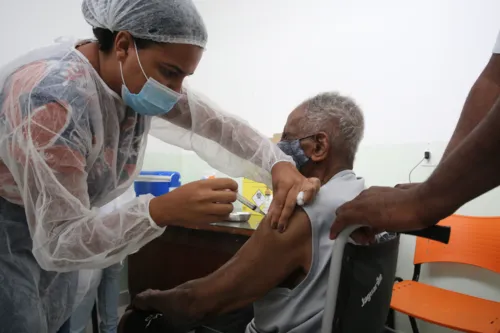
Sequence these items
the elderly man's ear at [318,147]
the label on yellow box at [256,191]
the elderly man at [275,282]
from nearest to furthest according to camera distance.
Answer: the elderly man at [275,282] < the elderly man's ear at [318,147] < the label on yellow box at [256,191]

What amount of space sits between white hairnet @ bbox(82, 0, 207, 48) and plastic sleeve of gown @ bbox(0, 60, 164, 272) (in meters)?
0.24

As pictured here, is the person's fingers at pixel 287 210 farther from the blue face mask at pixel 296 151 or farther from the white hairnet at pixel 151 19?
the white hairnet at pixel 151 19

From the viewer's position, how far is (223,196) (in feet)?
2.78

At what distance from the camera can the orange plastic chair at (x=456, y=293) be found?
4.98 feet

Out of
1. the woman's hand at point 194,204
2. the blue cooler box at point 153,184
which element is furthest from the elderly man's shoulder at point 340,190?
the blue cooler box at point 153,184

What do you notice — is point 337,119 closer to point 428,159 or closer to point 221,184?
point 221,184

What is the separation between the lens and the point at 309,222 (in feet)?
2.95

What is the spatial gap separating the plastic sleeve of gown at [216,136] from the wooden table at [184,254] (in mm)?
614

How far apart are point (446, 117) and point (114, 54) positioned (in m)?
1.86

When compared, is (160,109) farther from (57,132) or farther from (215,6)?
(215,6)

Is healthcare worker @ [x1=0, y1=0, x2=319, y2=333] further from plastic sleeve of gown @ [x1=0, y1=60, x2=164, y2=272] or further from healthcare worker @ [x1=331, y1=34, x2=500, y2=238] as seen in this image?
healthcare worker @ [x1=331, y1=34, x2=500, y2=238]

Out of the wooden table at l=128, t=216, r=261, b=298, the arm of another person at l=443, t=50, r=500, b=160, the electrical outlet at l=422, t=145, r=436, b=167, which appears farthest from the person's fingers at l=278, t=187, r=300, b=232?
the electrical outlet at l=422, t=145, r=436, b=167

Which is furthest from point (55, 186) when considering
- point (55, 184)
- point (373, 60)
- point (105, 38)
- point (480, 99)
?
point (373, 60)

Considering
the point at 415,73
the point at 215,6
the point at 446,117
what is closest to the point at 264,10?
the point at 215,6
